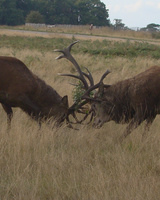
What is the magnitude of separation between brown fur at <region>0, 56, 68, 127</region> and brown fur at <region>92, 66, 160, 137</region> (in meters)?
0.72

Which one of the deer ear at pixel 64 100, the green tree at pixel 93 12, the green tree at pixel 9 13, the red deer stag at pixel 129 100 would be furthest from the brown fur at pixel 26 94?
the green tree at pixel 93 12

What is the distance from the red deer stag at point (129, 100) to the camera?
5.60 m

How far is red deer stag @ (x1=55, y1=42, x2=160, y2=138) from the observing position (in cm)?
560

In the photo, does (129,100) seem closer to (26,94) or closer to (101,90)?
(101,90)

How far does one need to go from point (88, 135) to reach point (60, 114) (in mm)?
892

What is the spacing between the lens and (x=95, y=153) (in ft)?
16.3

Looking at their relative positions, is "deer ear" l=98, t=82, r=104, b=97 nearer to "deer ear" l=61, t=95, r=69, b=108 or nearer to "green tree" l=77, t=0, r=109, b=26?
"deer ear" l=61, t=95, r=69, b=108

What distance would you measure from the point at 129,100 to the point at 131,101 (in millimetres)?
127

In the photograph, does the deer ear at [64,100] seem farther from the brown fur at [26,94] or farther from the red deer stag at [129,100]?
the red deer stag at [129,100]

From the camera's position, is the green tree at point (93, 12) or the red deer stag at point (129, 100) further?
the green tree at point (93, 12)

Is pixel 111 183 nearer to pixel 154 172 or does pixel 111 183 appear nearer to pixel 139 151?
pixel 154 172

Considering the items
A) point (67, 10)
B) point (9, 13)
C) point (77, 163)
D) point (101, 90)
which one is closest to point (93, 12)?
point (67, 10)

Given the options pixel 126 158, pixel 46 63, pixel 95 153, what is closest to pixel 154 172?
pixel 126 158

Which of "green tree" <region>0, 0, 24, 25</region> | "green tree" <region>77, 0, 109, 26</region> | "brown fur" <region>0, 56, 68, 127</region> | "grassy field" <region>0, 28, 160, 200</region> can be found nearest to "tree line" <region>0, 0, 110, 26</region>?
"green tree" <region>77, 0, 109, 26</region>
